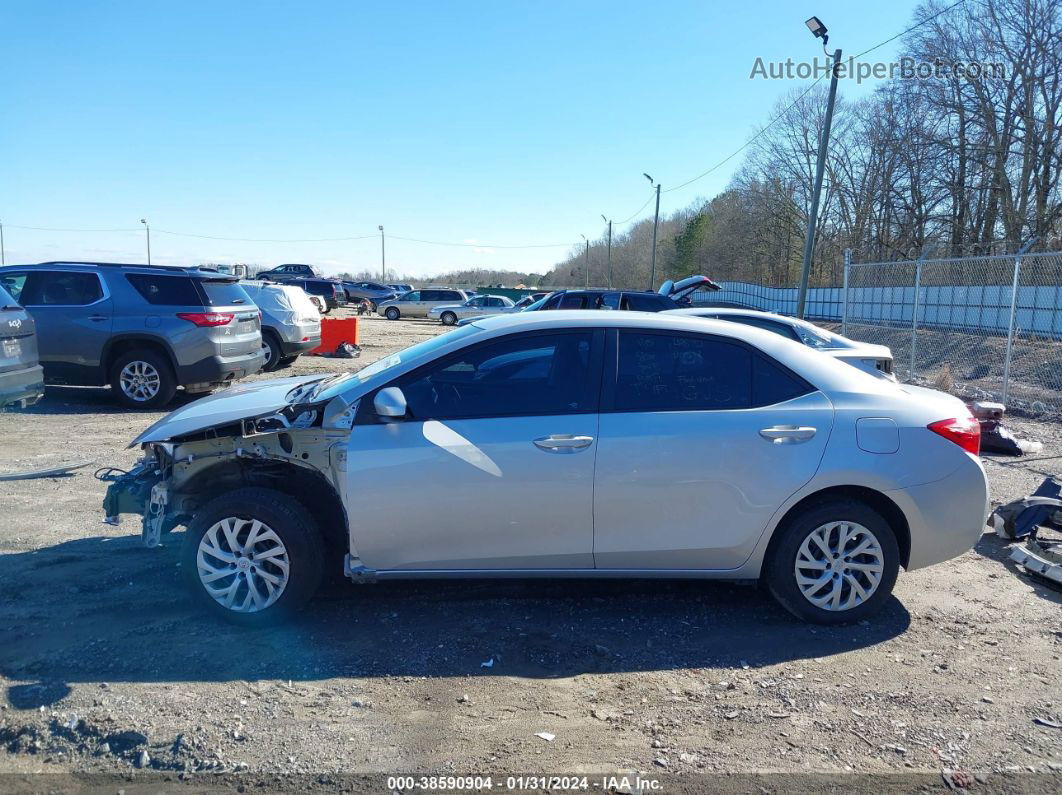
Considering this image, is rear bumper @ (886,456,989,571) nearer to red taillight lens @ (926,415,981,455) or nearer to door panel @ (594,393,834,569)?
red taillight lens @ (926,415,981,455)

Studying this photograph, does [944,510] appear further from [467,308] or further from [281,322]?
[467,308]

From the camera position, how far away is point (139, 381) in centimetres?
1077

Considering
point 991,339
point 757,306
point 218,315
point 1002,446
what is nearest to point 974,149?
point 757,306

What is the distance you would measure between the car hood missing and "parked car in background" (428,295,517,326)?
3163cm

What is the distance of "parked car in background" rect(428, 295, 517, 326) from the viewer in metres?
37.0

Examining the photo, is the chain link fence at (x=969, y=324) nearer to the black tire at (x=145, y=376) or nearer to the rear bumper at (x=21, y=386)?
the black tire at (x=145, y=376)

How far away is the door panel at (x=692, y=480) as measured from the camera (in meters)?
4.07

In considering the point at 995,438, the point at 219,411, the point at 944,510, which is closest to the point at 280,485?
the point at 219,411

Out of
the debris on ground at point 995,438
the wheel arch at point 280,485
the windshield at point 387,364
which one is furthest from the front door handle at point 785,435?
the debris on ground at point 995,438

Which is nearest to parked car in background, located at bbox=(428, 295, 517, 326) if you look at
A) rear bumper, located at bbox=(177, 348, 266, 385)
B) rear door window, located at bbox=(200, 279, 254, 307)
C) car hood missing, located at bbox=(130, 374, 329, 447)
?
rear door window, located at bbox=(200, 279, 254, 307)

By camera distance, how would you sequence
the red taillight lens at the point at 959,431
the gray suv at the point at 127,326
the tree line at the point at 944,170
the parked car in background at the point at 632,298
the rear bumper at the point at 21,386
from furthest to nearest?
the tree line at the point at 944,170, the parked car in background at the point at 632,298, the gray suv at the point at 127,326, the rear bumper at the point at 21,386, the red taillight lens at the point at 959,431

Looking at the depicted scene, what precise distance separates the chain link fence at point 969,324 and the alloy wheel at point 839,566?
9.46m

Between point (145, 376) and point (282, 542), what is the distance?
777 cm

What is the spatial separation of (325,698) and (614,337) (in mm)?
2346
